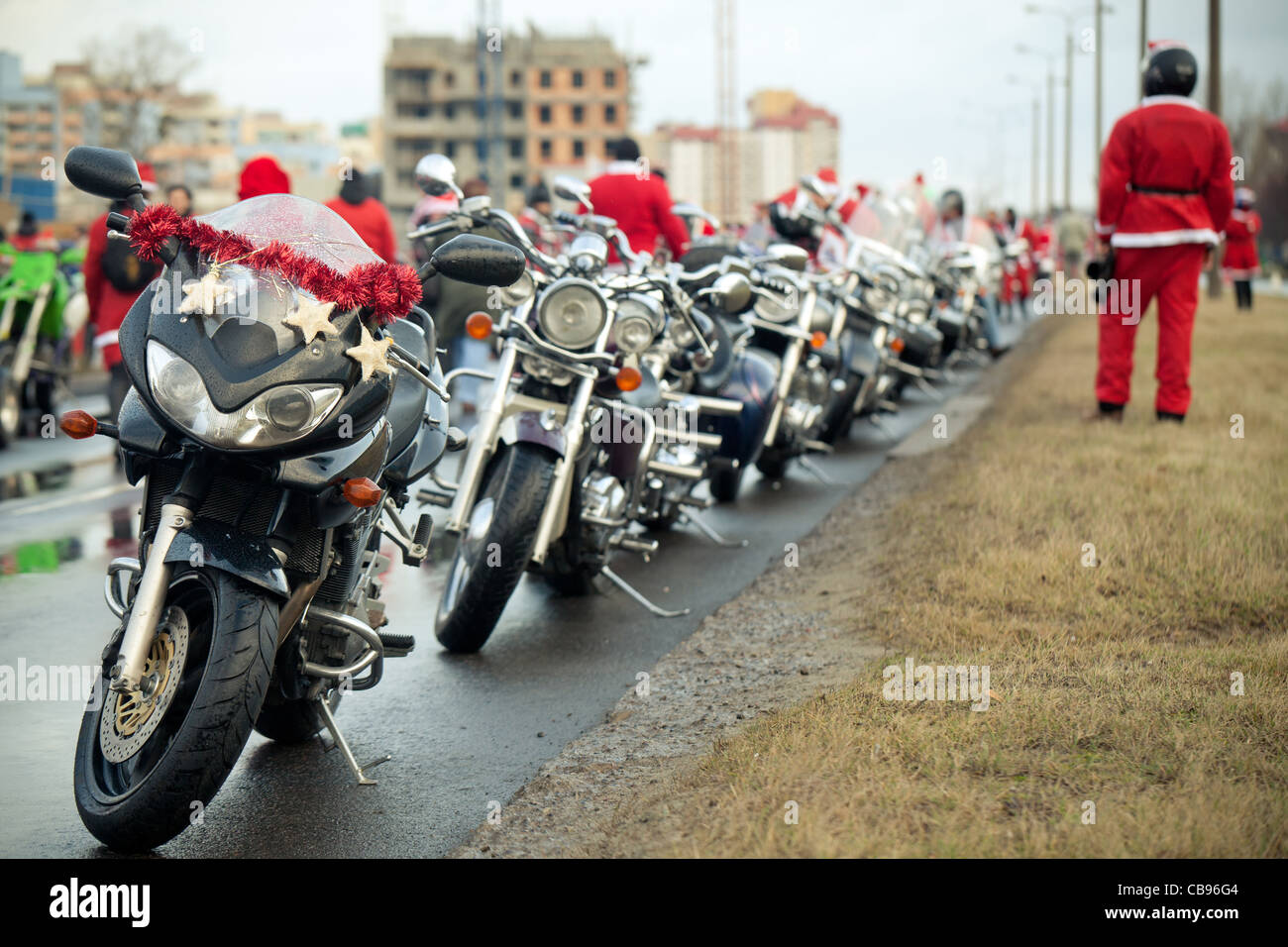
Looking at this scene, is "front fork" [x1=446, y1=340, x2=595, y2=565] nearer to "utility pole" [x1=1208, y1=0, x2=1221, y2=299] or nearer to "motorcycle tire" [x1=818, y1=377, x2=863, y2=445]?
"motorcycle tire" [x1=818, y1=377, x2=863, y2=445]

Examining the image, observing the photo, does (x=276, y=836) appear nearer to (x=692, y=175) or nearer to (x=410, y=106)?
(x=410, y=106)

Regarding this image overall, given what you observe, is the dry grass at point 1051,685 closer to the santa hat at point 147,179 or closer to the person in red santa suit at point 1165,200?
the person in red santa suit at point 1165,200

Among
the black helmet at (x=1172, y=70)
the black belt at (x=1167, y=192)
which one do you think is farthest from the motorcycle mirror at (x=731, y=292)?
the black helmet at (x=1172, y=70)

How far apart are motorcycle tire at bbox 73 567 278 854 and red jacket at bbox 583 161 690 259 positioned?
7067 millimetres

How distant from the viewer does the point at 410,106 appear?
119 metres

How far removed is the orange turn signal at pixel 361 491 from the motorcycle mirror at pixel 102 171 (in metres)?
0.93

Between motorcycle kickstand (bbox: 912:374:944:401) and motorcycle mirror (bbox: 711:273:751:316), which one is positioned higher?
motorcycle mirror (bbox: 711:273:751:316)

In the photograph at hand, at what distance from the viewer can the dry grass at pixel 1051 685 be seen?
3.48 metres

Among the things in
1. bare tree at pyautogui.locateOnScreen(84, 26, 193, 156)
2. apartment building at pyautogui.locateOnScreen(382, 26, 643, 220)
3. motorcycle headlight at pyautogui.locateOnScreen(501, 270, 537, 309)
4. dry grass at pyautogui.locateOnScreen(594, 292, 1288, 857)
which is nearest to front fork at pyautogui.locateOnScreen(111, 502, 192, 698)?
dry grass at pyautogui.locateOnScreen(594, 292, 1288, 857)

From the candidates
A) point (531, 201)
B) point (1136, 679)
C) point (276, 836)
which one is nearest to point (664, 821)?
point (276, 836)

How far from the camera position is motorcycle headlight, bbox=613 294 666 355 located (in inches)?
251

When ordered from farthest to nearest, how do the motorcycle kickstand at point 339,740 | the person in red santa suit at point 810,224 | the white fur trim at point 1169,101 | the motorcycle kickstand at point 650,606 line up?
1. the person in red santa suit at point 810,224
2. the white fur trim at point 1169,101
3. the motorcycle kickstand at point 650,606
4. the motorcycle kickstand at point 339,740

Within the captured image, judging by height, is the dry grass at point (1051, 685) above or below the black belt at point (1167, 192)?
below
